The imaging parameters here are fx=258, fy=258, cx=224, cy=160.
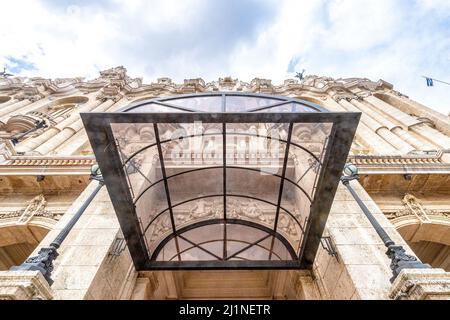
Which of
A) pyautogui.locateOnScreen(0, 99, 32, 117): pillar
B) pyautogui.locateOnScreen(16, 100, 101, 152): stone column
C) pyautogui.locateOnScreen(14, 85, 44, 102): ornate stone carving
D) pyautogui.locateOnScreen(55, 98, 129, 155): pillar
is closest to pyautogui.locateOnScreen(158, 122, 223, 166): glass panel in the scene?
pyautogui.locateOnScreen(55, 98, 129, 155): pillar

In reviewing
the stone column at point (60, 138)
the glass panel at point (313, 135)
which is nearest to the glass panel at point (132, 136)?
the glass panel at point (313, 135)

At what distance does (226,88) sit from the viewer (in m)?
24.0

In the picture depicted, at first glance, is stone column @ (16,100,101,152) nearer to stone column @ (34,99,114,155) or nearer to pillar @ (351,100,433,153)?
stone column @ (34,99,114,155)

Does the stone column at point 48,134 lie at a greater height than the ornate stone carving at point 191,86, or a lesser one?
lesser

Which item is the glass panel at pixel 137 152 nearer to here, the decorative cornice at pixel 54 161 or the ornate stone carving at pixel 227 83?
the decorative cornice at pixel 54 161

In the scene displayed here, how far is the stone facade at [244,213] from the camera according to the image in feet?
15.6

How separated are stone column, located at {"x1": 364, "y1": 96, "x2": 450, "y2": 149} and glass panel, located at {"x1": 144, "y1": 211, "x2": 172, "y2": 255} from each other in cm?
1301

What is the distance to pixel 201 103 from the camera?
4.94 m

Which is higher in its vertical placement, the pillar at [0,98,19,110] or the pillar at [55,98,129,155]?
the pillar at [0,98,19,110]

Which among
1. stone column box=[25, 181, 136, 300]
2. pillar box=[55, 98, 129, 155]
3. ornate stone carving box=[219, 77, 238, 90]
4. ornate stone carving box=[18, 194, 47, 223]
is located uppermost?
ornate stone carving box=[219, 77, 238, 90]

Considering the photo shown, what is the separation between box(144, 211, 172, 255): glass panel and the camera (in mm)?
5918

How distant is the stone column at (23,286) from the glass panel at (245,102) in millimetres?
3828

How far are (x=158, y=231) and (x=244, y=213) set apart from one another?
2316 mm
